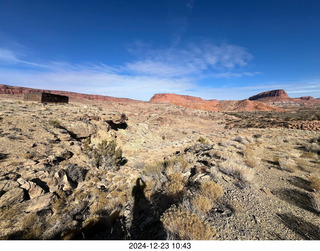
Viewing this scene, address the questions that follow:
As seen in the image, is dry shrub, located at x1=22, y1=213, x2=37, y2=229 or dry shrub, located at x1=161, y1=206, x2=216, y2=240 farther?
dry shrub, located at x1=22, y1=213, x2=37, y2=229

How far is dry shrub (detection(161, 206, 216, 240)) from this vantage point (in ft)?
7.94

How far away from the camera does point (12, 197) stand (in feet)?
11.7

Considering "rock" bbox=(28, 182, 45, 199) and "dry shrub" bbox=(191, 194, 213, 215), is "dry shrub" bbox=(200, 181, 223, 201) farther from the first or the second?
"rock" bbox=(28, 182, 45, 199)

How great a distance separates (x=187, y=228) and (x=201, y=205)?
91 centimetres

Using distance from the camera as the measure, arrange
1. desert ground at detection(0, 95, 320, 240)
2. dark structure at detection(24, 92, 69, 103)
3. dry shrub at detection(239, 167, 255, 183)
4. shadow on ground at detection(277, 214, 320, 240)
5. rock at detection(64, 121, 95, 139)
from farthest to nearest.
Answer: dark structure at detection(24, 92, 69, 103), rock at detection(64, 121, 95, 139), dry shrub at detection(239, 167, 255, 183), desert ground at detection(0, 95, 320, 240), shadow on ground at detection(277, 214, 320, 240)

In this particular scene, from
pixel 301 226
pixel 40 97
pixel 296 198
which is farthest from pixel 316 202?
pixel 40 97

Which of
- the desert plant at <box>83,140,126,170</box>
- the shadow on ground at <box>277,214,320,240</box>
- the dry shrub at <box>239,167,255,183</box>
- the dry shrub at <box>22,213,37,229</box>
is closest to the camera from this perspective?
the shadow on ground at <box>277,214,320,240</box>

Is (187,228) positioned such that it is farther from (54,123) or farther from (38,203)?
(54,123)

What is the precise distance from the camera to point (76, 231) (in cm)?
302

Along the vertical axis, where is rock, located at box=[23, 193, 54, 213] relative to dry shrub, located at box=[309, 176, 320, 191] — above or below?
below

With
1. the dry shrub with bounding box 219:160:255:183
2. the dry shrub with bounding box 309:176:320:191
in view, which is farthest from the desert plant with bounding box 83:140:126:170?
the dry shrub with bounding box 309:176:320:191

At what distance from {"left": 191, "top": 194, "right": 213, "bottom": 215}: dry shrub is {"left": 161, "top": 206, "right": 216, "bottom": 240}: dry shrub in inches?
14.7
